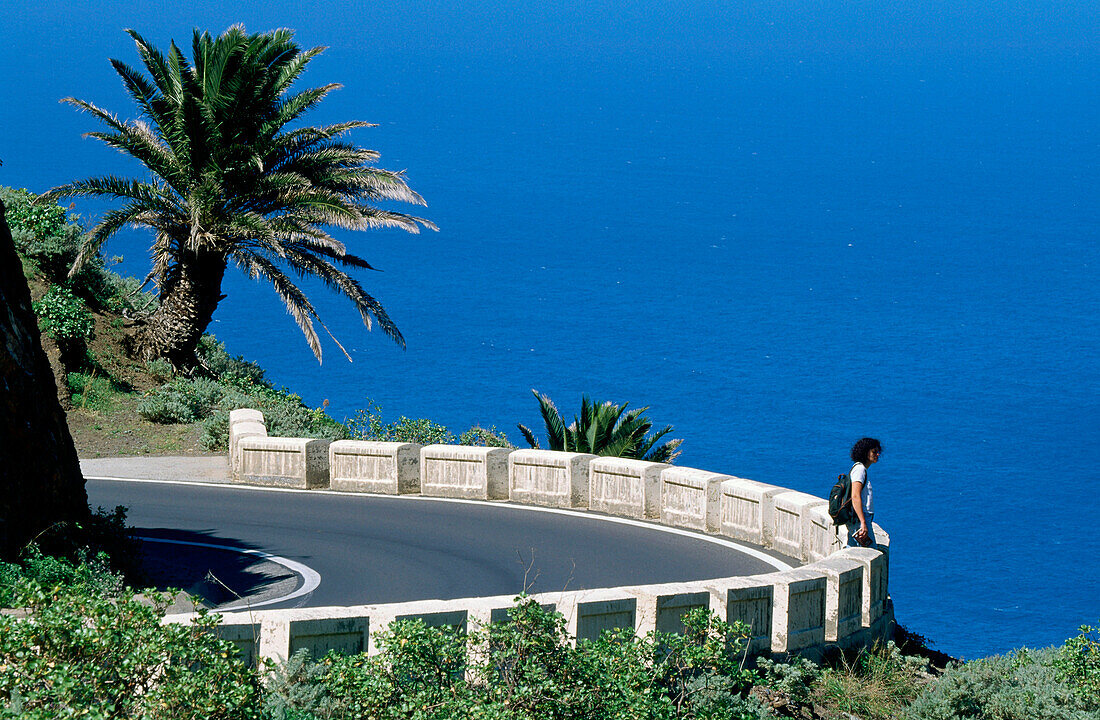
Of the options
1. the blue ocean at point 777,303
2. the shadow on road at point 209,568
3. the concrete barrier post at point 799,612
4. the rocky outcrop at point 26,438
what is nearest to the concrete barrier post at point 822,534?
the concrete barrier post at point 799,612

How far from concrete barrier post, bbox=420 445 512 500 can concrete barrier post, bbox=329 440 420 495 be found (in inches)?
7.3

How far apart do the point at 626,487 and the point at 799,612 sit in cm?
581

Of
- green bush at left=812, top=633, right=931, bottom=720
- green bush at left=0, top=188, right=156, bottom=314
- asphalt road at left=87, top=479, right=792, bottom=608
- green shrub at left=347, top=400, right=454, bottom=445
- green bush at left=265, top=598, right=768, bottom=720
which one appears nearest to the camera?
green bush at left=265, top=598, right=768, bottom=720

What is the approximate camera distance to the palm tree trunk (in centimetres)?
2783

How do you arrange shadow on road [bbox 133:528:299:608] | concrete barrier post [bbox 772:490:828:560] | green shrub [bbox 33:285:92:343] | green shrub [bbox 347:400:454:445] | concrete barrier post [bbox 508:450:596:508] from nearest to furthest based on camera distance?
shadow on road [bbox 133:528:299:608]
concrete barrier post [bbox 772:490:828:560]
concrete barrier post [bbox 508:450:596:508]
green shrub [bbox 347:400:454:445]
green shrub [bbox 33:285:92:343]

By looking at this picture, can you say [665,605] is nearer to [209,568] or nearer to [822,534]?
[822,534]

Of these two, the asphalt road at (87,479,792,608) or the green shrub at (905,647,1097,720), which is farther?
the asphalt road at (87,479,792,608)

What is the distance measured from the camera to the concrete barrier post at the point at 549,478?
59.8 ft

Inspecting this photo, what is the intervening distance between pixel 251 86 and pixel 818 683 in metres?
18.7

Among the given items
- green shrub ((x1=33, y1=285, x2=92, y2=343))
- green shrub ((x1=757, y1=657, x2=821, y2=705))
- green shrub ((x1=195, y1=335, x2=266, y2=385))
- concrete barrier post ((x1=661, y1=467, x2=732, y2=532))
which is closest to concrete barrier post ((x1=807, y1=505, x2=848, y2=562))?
concrete barrier post ((x1=661, y1=467, x2=732, y2=532))

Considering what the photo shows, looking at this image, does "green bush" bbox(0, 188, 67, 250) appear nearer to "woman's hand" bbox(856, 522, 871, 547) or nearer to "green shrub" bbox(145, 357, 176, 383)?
"green shrub" bbox(145, 357, 176, 383)

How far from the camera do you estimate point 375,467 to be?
19.4 metres

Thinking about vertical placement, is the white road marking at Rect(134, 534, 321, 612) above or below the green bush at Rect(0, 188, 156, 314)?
below

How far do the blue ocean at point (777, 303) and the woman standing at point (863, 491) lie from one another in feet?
132
